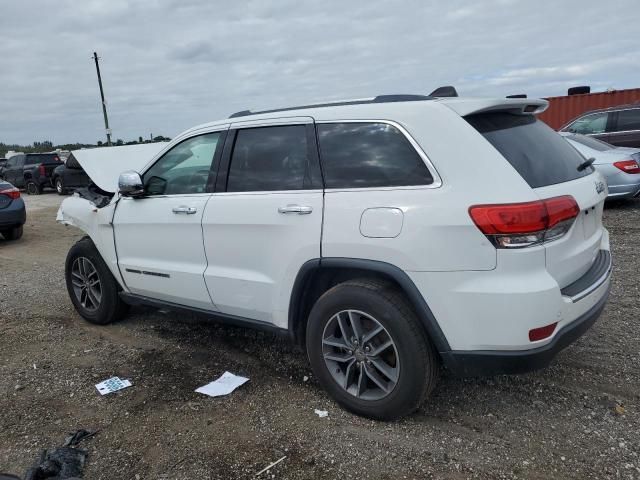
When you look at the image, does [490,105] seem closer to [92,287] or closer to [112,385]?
[112,385]

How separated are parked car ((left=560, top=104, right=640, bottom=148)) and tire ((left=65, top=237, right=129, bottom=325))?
10719mm

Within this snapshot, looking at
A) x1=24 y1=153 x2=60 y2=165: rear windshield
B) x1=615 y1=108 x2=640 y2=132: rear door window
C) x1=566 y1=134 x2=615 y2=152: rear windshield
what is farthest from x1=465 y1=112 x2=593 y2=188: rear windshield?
x1=24 y1=153 x2=60 y2=165: rear windshield

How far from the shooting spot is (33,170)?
2070 centimetres

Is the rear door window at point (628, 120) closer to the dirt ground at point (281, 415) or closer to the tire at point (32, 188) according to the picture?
the dirt ground at point (281, 415)

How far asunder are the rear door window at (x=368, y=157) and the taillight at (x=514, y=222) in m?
0.36

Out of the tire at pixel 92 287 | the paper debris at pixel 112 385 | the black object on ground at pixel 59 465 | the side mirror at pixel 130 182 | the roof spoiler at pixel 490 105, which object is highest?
the roof spoiler at pixel 490 105

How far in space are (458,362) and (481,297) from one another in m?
0.40

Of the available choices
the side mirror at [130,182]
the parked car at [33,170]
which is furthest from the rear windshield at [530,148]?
the parked car at [33,170]

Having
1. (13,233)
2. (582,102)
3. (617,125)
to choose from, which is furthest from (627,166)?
(13,233)

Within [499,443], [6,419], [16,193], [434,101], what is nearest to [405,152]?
[434,101]

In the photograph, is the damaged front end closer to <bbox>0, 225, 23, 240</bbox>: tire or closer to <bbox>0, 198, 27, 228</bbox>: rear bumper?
<bbox>0, 198, 27, 228</bbox>: rear bumper

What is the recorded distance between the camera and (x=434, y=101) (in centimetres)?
292

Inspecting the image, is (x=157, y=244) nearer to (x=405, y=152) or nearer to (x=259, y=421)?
(x=259, y=421)

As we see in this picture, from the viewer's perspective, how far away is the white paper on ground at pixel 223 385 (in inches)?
139
